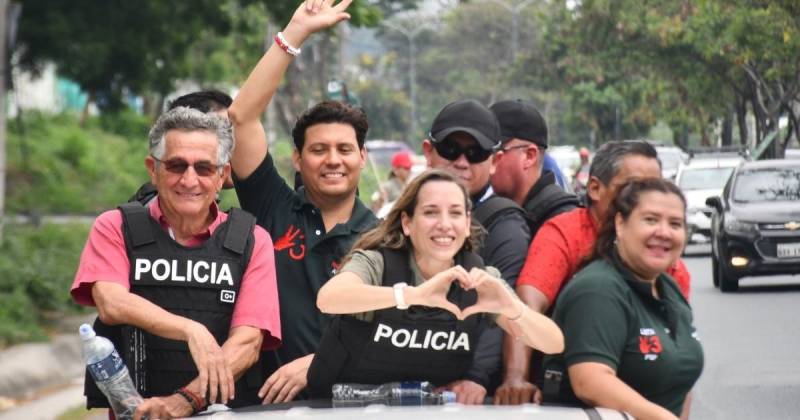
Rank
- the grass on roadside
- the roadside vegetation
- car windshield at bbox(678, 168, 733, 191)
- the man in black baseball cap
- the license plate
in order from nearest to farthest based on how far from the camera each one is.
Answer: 1. the man in black baseball cap
2. the grass on roadside
3. the roadside vegetation
4. the license plate
5. car windshield at bbox(678, 168, 733, 191)

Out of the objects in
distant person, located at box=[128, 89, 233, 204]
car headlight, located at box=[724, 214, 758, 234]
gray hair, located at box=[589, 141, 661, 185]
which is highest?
distant person, located at box=[128, 89, 233, 204]

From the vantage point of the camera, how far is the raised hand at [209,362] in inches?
194

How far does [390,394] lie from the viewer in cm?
470

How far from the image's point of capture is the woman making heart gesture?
457cm

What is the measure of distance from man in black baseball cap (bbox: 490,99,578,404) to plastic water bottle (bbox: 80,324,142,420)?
1.74 m

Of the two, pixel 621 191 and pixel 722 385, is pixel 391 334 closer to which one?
pixel 621 191

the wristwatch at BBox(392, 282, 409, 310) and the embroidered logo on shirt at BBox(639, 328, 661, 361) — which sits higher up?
the wristwatch at BBox(392, 282, 409, 310)

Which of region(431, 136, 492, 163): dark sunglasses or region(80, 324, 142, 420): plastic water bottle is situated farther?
region(431, 136, 492, 163): dark sunglasses

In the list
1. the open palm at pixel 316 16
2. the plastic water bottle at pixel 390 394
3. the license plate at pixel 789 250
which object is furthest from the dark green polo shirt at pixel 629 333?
the license plate at pixel 789 250

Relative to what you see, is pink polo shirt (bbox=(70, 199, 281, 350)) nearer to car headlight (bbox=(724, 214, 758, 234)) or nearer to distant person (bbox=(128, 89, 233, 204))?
distant person (bbox=(128, 89, 233, 204))

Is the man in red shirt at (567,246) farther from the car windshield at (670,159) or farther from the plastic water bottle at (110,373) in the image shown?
the car windshield at (670,159)

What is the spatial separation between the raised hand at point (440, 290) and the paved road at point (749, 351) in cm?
734

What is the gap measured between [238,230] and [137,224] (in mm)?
300

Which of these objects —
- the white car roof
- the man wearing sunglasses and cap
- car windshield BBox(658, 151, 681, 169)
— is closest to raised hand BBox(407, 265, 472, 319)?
the man wearing sunglasses and cap
